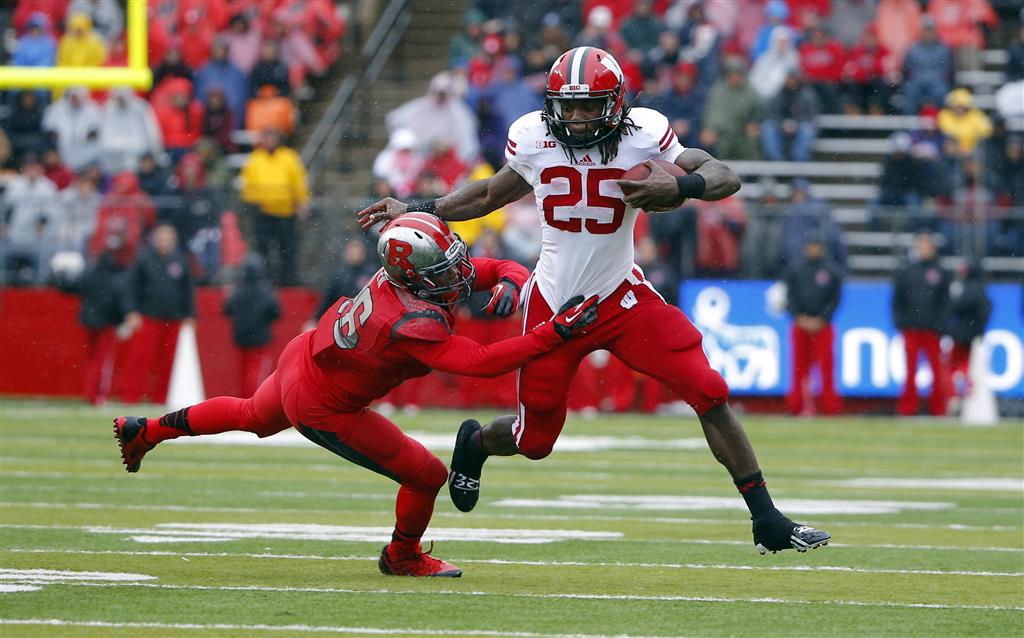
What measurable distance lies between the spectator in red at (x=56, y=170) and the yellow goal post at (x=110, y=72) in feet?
24.6

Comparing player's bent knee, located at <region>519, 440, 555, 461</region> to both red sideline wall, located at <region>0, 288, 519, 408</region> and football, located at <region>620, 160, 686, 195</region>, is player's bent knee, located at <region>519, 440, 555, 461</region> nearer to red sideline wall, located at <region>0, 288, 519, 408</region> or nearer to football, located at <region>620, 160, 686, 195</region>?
football, located at <region>620, 160, 686, 195</region>

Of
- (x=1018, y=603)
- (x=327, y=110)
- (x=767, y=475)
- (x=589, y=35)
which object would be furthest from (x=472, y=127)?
(x=1018, y=603)

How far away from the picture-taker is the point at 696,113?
18.1 meters

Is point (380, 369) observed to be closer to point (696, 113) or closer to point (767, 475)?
point (767, 475)

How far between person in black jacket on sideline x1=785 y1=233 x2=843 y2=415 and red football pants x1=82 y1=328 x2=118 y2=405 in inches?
241

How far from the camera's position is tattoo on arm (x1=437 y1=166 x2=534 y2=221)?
23.7 ft

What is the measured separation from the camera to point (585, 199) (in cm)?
701

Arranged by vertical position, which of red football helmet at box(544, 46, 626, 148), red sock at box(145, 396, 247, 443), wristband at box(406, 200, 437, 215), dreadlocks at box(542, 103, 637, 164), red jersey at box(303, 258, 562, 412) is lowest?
red sock at box(145, 396, 247, 443)

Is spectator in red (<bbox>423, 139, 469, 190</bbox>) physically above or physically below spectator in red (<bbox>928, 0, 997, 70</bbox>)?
below

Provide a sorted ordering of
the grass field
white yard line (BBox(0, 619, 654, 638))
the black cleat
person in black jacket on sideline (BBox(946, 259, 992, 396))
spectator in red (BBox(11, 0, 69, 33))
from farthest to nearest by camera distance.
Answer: person in black jacket on sideline (BBox(946, 259, 992, 396)) → spectator in red (BBox(11, 0, 69, 33)) → the black cleat → the grass field → white yard line (BBox(0, 619, 654, 638))

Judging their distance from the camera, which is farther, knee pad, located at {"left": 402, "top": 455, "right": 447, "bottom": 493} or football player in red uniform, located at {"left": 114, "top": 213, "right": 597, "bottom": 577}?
knee pad, located at {"left": 402, "top": 455, "right": 447, "bottom": 493}

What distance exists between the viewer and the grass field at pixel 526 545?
232 inches

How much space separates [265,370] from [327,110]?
4454mm

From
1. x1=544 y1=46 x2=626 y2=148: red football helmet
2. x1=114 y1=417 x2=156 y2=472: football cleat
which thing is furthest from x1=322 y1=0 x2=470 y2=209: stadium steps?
x1=544 y1=46 x2=626 y2=148: red football helmet
